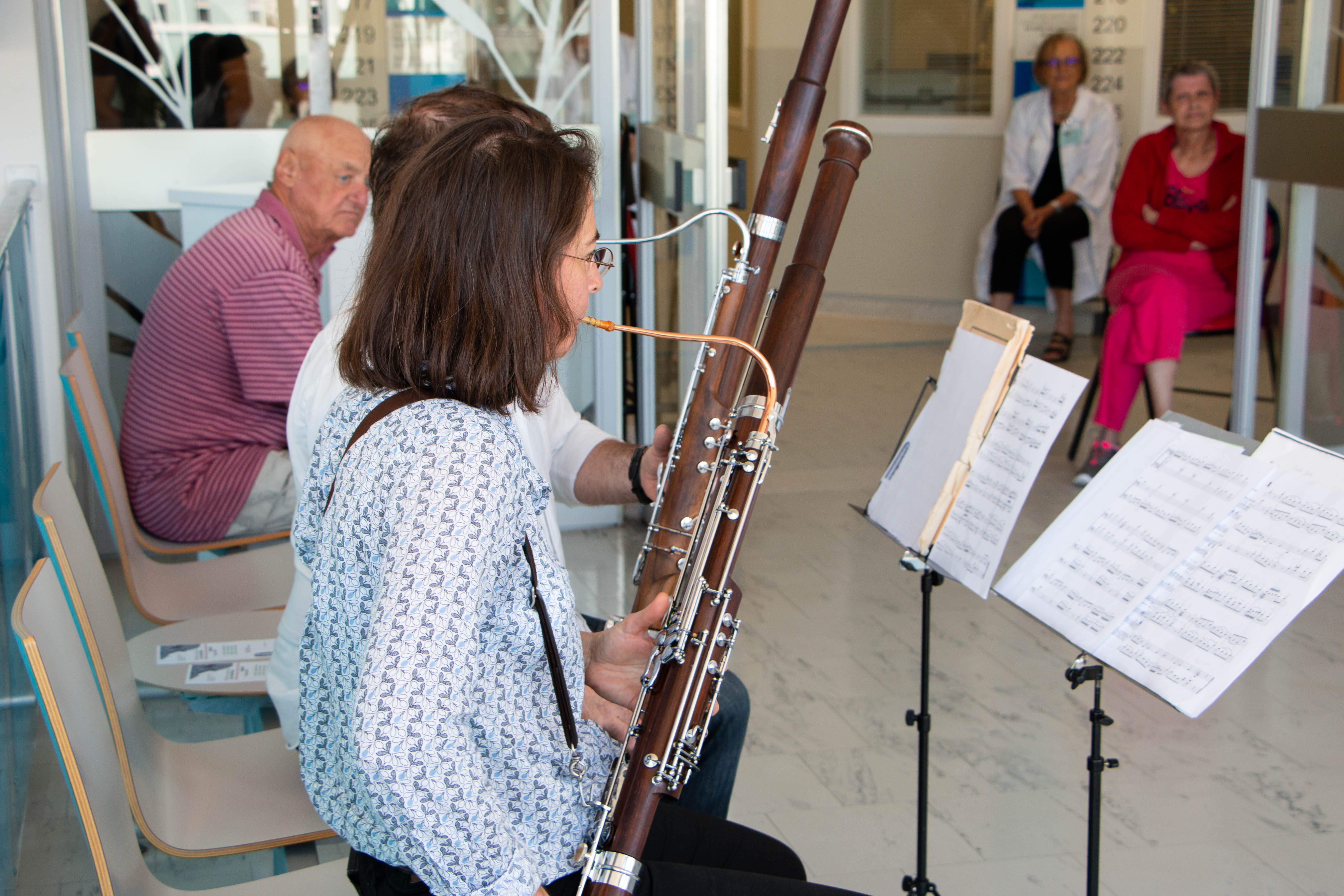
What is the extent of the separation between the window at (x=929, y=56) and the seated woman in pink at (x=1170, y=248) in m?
2.15

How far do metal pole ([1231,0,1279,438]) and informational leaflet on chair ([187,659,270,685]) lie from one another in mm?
3054

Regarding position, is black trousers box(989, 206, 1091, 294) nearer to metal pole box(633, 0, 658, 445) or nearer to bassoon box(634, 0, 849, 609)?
metal pole box(633, 0, 658, 445)

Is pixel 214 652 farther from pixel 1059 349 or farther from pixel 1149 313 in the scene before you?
pixel 1059 349

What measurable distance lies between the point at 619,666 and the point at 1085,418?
334 cm

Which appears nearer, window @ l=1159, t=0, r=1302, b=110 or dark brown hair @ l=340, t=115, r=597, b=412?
dark brown hair @ l=340, t=115, r=597, b=412

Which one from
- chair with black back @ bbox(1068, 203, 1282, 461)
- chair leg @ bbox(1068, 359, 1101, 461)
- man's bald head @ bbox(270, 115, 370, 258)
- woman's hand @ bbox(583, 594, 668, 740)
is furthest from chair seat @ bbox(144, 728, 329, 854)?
chair leg @ bbox(1068, 359, 1101, 461)

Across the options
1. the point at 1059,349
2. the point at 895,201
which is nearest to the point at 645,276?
the point at 1059,349

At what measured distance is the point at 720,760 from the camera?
5.36ft

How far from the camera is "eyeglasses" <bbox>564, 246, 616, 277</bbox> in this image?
1.08 metres

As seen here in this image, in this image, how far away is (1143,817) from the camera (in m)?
2.14

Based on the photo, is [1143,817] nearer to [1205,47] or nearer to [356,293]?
[356,293]

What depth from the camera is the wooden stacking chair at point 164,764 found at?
131 centimetres

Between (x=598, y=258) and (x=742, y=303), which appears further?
(x=742, y=303)

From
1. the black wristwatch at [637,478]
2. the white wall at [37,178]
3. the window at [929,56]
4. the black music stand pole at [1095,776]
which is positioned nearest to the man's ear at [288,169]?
the white wall at [37,178]
